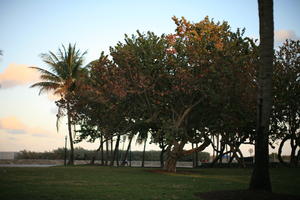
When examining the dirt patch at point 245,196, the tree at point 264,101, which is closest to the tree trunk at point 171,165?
the tree at point 264,101

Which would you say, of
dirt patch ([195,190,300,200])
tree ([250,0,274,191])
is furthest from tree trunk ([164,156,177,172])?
dirt patch ([195,190,300,200])

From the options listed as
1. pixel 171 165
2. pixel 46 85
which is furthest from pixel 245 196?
pixel 46 85

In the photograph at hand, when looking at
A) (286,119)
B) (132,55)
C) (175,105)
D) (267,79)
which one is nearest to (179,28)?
(132,55)

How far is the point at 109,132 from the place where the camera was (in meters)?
30.6

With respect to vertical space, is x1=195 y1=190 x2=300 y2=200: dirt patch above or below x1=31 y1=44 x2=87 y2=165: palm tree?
below

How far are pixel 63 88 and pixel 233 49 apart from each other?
24.0m

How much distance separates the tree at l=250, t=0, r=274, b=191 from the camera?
13.6 metres

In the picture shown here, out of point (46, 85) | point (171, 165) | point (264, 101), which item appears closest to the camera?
point (264, 101)

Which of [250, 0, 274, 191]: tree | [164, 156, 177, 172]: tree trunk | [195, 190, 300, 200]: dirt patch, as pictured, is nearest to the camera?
[195, 190, 300, 200]: dirt patch

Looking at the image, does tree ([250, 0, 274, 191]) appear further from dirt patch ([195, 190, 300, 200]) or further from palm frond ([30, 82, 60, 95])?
palm frond ([30, 82, 60, 95])

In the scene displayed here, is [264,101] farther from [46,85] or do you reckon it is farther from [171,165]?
[46,85]

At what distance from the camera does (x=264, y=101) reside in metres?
14.2

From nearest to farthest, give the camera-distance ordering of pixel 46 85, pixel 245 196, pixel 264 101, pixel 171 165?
pixel 245 196 < pixel 264 101 < pixel 171 165 < pixel 46 85

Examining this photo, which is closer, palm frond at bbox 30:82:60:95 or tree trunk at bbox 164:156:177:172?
tree trunk at bbox 164:156:177:172
